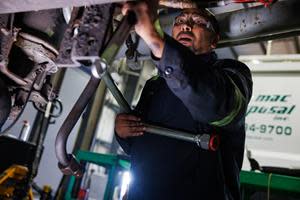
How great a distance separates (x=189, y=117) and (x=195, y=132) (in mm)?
84

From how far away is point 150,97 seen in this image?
4.13 feet

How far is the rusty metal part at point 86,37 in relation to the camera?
0.55m

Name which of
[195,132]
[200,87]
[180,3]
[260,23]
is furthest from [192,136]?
[260,23]

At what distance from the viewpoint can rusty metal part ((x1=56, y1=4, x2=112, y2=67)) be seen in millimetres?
553

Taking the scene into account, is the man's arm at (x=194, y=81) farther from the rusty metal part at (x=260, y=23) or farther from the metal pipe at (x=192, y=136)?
the rusty metal part at (x=260, y=23)

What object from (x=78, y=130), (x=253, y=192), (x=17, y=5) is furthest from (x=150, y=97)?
(x=78, y=130)

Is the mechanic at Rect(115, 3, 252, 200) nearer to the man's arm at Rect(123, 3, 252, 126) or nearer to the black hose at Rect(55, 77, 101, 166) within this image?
the man's arm at Rect(123, 3, 252, 126)

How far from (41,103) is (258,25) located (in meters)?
0.93

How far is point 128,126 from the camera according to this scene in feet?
3.62

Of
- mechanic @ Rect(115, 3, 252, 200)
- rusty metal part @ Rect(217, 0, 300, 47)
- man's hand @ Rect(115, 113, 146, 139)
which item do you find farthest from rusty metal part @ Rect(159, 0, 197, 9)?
rusty metal part @ Rect(217, 0, 300, 47)

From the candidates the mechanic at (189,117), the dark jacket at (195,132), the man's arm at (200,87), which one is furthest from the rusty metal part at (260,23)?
the man's arm at (200,87)

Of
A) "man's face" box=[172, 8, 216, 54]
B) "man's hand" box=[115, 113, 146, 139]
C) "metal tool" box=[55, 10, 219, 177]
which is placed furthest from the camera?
"man's face" box=[172, 8, 216, 54]

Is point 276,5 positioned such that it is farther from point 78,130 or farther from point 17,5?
point 78,130

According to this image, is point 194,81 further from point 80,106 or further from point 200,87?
point 80,106
